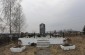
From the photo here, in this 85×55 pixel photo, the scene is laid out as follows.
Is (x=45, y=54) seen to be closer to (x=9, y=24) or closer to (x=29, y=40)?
(x=29, y=40)

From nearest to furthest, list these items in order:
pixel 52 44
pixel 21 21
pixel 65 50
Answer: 1. pixel 65 50
2. pixel 52 44
3. pixel 21 21

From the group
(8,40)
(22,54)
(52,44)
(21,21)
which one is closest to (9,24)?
(8,40)

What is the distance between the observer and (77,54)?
14.3m

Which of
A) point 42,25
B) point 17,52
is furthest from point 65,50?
point 42,25

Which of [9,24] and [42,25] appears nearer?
[42,25]

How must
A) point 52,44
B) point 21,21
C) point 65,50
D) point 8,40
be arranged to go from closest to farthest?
1. point 65,50
2. point 52,44
3. point 8,40
4. point 21,21

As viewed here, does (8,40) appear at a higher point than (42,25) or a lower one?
lower

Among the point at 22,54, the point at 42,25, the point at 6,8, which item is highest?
the point at 6,8

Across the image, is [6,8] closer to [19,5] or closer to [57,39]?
[19,5]

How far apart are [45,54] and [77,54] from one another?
2.79m

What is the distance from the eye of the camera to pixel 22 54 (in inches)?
588

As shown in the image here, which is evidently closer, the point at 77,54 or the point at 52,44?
the point at 77,54

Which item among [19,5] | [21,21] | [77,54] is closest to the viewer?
[77,54]

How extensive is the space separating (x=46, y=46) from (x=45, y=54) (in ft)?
13.1
